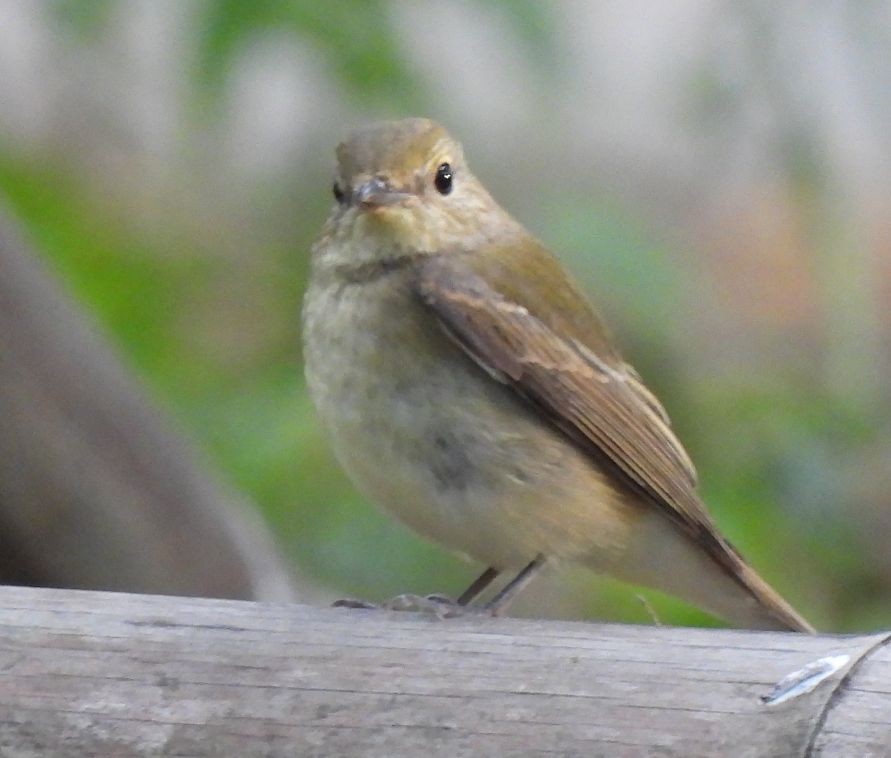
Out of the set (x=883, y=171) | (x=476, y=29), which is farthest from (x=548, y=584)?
(x=883, y=171)

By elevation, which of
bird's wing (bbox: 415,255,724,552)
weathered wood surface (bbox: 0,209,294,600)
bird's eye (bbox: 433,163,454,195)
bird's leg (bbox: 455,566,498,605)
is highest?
bird's eye (bbox: 433,163,454,195)

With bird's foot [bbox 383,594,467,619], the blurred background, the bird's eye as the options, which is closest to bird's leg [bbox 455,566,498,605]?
the blurred background

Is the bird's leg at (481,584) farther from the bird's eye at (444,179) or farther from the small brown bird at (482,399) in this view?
the bird's eye at (444,179)

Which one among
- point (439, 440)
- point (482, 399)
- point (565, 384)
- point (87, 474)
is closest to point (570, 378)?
point (565, 384)

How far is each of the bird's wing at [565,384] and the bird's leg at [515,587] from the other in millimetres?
237

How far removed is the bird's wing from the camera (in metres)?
3.25

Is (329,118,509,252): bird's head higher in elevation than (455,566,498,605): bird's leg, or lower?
higher

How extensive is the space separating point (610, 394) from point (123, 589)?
1117 mm

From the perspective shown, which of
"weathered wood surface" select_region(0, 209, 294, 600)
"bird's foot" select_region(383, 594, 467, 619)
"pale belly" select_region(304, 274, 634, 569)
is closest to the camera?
"bird's foot" select_region(383, 594, 467, 619)

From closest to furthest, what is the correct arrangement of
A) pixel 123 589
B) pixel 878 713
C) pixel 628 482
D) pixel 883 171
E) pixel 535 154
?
pixel 878 713 < pixel 628 482 < pixel 123 589 < pixel 535 154 < pixel 883 171

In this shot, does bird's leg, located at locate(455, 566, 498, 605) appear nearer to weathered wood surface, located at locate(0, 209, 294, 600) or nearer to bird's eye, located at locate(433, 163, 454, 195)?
weathered wood surface, located at locate(0, 209, 294, 600)

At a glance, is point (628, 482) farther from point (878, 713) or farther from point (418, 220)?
point (878, 713)

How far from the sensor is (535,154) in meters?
6.00

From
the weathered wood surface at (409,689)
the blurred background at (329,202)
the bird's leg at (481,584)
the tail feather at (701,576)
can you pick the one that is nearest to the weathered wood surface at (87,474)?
the blurred background at (329,202)
